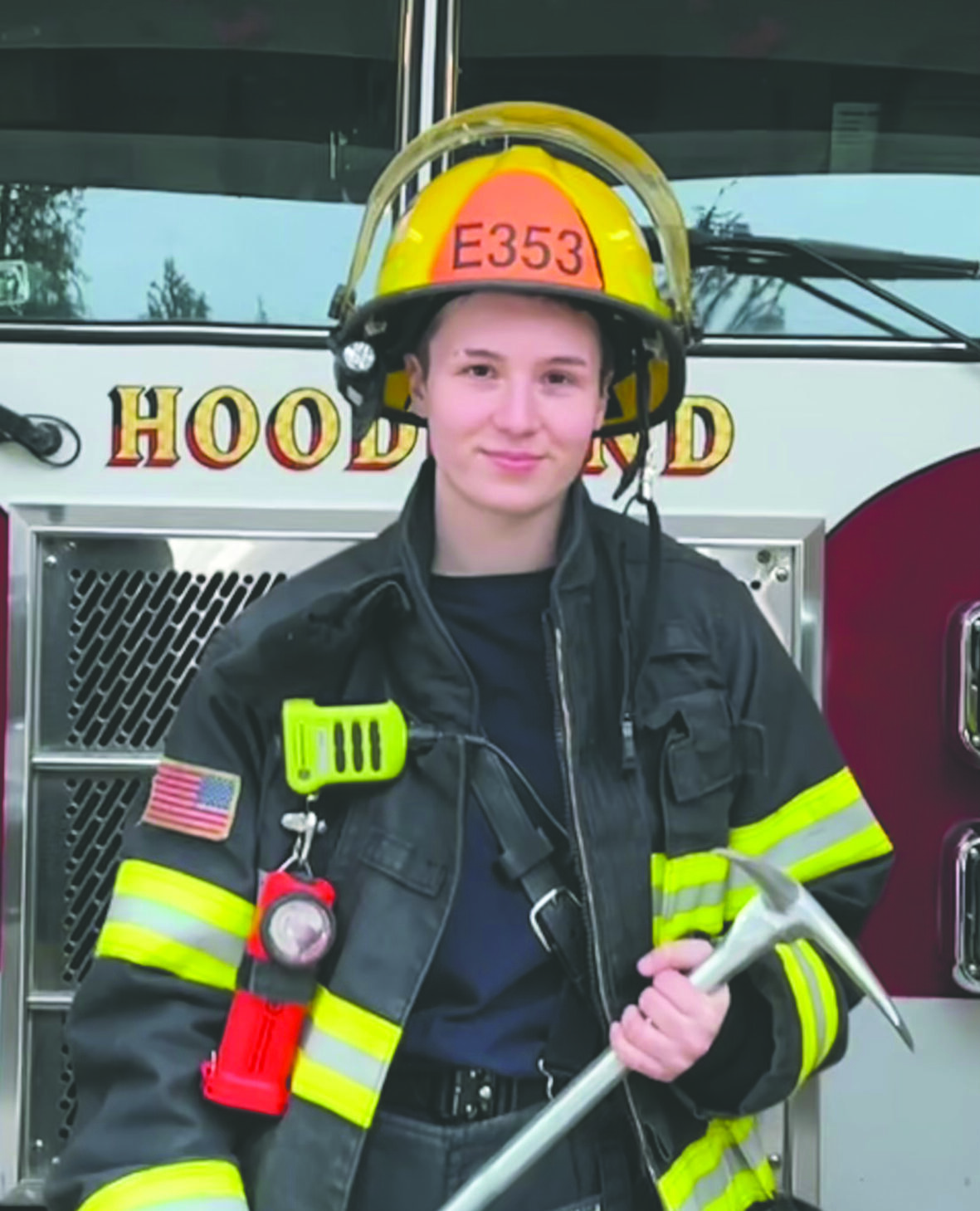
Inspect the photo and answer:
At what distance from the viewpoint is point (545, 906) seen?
60.5 inches

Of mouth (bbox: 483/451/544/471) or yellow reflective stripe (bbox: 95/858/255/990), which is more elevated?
mouth (bbox: 483/451/544/471)

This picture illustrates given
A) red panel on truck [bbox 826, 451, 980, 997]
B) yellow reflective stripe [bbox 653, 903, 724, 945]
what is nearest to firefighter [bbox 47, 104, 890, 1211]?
yellow reflective stripe [bbox 653, 903, 724, 945]

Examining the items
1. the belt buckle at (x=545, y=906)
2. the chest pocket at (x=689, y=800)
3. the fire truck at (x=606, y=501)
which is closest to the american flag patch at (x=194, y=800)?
the belt buckle at (x=545, y=906)

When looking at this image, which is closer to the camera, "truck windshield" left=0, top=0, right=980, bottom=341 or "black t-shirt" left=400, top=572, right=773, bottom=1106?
"black t-shirt" left=400, top=572, right=773, bottom=1106

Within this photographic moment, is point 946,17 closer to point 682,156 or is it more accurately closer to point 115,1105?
point 682,156

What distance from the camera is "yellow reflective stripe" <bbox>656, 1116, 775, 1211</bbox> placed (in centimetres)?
154

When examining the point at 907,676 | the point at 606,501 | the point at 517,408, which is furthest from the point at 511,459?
the point at 907,676

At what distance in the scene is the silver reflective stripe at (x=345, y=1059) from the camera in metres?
1.50

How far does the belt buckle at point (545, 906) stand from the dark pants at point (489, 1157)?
0.49 feet

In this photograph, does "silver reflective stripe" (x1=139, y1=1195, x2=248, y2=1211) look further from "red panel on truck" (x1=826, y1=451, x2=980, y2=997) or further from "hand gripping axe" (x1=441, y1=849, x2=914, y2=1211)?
"red panel on truck" (x1=826, y1=451, x2=980, y2=997)

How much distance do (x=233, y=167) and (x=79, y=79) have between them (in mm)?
243

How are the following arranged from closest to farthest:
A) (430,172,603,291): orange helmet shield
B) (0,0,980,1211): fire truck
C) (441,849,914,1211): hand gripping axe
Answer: (441,849,914,1211): hand gripping axe
(430,172,603,291): orange helmet shield
(0,0,980,1211): fire truck

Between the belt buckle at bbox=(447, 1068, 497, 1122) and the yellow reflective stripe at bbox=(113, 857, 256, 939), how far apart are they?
23 cm

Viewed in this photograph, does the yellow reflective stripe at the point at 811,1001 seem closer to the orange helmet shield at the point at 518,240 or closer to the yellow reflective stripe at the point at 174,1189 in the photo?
the yellow reflective stripe at the point at 174,1189
